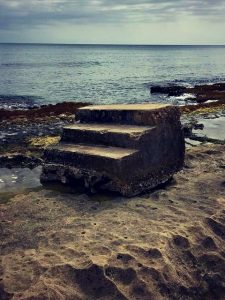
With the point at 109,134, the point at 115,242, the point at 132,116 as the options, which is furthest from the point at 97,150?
the point at 115,242

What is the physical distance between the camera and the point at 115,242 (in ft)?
17.4

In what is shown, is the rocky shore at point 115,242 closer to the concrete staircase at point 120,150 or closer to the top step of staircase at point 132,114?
the concrete staircase at point 120,150

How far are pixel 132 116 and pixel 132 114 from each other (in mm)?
36

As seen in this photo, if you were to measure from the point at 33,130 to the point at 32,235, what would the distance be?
8545 mm

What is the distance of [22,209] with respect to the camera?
6438 mm

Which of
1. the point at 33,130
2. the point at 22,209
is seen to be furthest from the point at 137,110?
the point at 33,130

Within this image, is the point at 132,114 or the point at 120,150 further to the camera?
the point at 132,114

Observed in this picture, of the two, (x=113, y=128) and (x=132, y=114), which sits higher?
(x=132, y=114)

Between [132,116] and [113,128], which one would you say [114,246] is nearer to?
[113,128]

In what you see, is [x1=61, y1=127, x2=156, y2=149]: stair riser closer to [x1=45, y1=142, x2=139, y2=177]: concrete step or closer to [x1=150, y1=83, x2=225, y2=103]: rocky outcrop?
[x1=45, y1=142, x2=139, y2=177]: concrete step

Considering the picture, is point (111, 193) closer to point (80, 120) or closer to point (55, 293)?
point (80, 120)

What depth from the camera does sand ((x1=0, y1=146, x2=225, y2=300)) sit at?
462cm

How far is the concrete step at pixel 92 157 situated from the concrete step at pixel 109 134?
12cm

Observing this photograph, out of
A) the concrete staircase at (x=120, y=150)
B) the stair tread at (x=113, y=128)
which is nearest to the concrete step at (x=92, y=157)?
the concrete staircase at (x=120, y=150)
